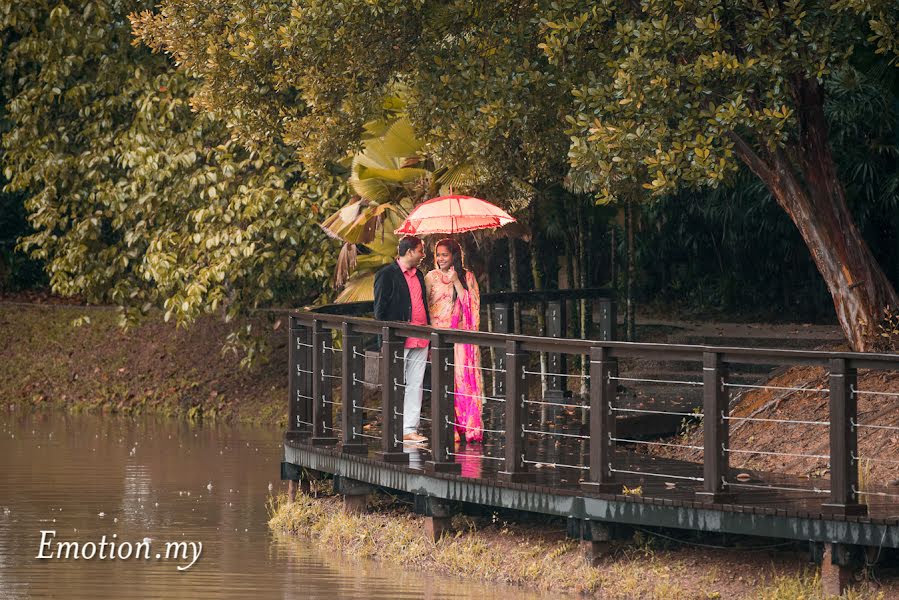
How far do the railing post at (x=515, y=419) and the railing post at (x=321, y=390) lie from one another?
2.59m

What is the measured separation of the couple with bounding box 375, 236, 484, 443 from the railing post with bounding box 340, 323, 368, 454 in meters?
0.32

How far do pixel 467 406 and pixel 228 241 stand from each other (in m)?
7.54

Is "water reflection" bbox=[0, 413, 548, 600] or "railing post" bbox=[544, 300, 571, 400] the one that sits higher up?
"railing post" bbox=[544, 300, 571, 400]

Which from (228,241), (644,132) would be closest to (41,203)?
(228,241)

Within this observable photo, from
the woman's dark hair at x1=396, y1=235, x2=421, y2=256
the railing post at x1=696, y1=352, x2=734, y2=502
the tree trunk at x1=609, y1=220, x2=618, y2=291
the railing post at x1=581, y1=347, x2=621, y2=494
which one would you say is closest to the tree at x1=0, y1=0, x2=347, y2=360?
the tree trunk at x1=609, y1=220, x2=618, y2=291

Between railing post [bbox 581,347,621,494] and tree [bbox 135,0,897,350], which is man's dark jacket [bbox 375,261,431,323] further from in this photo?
railing post [bbox 581,347,621,494]

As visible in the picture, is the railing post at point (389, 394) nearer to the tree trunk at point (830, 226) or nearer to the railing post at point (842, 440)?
the railing post at point (842, 440)

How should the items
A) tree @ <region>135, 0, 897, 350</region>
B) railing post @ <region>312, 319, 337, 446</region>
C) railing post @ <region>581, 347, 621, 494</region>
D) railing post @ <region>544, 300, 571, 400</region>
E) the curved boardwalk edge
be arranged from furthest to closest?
railing post @ <region>544, 300, 571, 400</region> < railing post @ <region>312, 319, 337, 446</region> < tree @ <region>135, 0, 897, 350</region> < railing post @ <region>581, 347, 621, 494</region> < the curved boardwalk edge

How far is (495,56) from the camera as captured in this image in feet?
44.5

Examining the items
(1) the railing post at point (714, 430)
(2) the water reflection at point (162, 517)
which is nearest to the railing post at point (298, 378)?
(2) the water reflection at point (162, 517)

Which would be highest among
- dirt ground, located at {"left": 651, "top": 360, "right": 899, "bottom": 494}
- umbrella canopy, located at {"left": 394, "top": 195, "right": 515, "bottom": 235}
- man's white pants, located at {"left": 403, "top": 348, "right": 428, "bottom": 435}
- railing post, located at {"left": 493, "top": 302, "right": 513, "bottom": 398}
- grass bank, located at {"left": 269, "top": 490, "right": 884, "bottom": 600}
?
umbrella canopy, located at {"left": 394, "top": 195, "right": 515, "bottom": 235}

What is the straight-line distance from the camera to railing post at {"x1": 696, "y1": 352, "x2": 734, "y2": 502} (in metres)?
9.62

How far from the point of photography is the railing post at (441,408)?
37.2ft

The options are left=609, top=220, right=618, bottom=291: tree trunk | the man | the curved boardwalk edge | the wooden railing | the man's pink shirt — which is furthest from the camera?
left=609, top=220, right=618, bottom=291: tree trunk
